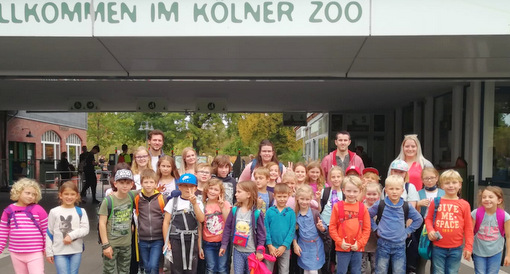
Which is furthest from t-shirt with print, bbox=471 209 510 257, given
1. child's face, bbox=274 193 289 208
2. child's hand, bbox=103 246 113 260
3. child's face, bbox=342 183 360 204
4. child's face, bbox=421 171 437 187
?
child's hand, bbox=103 246 113 260

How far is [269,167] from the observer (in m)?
4.83

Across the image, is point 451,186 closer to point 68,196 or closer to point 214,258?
point 214,258

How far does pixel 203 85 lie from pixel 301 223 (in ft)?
24.1

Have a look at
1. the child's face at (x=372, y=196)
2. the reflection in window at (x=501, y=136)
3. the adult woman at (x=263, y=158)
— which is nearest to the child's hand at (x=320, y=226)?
the child's face at (x=372, y=196)

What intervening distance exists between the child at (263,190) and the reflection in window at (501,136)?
6947 mm

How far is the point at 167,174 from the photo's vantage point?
4.66 m

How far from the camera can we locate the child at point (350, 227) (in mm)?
4148

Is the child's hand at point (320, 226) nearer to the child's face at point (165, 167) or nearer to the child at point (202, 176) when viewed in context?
the child at point (202, 176)

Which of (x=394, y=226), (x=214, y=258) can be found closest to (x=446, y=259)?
(x=394, y=226)

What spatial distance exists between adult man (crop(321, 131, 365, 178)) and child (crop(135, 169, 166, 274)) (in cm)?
228

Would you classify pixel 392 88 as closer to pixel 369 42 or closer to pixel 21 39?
pixel 369 42

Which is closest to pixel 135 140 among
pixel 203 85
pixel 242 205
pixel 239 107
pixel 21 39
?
pixel 239 107

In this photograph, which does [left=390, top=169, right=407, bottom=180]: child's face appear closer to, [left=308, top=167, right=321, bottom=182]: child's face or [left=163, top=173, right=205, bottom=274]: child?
[left=308, top=167, right=321, bottom=182]: child's face

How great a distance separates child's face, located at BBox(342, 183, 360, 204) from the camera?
418 centimetres
